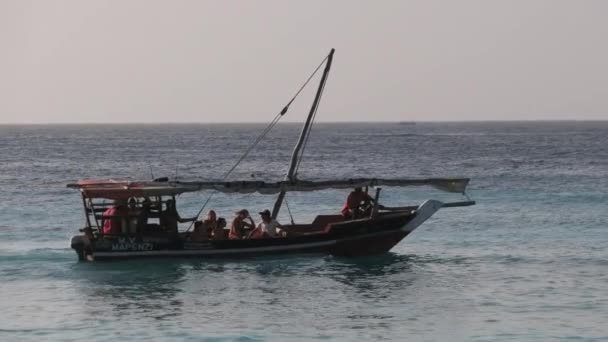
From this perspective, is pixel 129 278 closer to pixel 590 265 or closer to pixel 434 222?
pixel 590 265

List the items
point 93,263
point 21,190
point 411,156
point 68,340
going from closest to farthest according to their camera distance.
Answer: point 68,340
point 93,263
point 21,190
point 411,156

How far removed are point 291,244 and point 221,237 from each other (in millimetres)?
1994

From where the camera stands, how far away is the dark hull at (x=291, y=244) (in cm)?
3362

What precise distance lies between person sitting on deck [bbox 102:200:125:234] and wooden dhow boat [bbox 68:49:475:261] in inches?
1.8

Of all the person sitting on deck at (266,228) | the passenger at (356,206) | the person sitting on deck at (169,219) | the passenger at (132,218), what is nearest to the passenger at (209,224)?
the person sitting on deck at (169,219)

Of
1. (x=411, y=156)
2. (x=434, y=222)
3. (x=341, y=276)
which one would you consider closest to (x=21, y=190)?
(x=434, y=222)

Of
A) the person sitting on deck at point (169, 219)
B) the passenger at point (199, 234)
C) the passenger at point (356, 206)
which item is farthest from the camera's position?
the passenger at point (356, 206)

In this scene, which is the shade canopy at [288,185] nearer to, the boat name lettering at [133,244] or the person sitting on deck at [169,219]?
the person sitting on deck at [169,219]

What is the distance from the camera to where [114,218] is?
33656mm

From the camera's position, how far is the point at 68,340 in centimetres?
2381

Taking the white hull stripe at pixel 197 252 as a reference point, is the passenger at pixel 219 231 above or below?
above

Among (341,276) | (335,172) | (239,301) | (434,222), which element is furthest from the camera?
(335,172)

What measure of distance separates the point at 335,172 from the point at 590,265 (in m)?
52.1

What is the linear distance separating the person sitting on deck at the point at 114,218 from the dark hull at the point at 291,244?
12.1 inches
